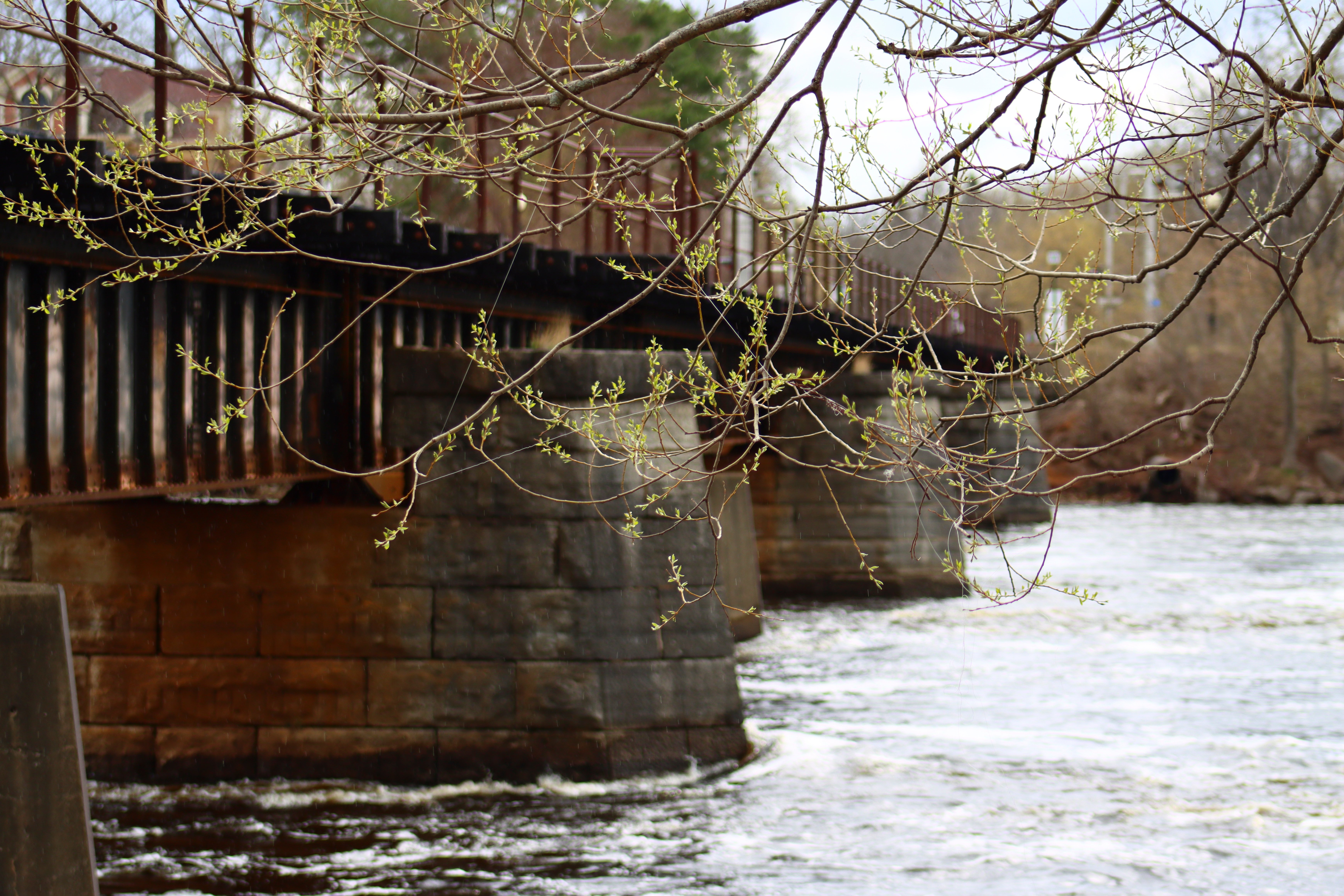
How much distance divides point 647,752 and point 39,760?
5533 mm

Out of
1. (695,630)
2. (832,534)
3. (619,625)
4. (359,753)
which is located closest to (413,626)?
(359,753)

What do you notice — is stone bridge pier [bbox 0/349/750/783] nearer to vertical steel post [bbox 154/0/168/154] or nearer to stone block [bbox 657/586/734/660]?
stone block [bbox 657/586/734/660]

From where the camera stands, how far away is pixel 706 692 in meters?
11.0

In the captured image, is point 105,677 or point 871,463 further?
point 105,677

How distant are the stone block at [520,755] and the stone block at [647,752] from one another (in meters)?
0.09

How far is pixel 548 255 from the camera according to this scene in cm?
1237

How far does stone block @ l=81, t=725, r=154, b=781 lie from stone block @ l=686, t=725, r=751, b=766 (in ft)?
13.7

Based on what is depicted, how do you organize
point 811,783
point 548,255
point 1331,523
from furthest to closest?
1. point 1331,523
2. point 548,255
3. point 811,783

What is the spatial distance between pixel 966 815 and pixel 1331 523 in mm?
33555

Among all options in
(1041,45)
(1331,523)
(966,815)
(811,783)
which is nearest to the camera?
(1041,45)

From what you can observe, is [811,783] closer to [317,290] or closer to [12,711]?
[317,290]

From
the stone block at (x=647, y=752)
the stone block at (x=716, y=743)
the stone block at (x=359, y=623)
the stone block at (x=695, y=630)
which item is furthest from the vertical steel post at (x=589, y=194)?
the stone block at (x=716, y=743)

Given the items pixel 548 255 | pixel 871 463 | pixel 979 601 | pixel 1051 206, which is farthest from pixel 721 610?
pixel 979 601

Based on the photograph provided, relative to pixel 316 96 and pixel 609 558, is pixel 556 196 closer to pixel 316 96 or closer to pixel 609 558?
pixel 609 558
